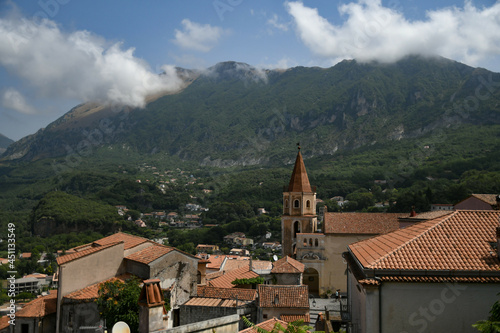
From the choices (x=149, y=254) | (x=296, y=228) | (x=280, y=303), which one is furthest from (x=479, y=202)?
(x=149, y=254)

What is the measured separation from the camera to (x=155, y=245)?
19.5 meters

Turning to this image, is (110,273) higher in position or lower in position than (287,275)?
higher

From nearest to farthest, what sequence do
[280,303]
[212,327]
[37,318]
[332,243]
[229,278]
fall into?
[212,327]
[37,318]
[280,303]
[229,278]
[332,243]

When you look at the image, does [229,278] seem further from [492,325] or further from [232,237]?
[232,237]

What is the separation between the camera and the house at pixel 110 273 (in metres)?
15.5

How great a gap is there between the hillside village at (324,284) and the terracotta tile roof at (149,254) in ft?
0.28

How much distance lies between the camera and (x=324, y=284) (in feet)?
113

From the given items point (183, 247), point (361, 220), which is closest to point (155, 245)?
point (361, 220)

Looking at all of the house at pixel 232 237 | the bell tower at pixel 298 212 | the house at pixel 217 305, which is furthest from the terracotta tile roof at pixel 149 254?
the house at pixel 232 237

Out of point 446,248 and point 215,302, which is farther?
point 215,302

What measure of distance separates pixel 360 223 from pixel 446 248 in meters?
25.5

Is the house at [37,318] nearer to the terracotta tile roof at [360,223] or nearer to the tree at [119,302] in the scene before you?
the tree at [119,302]

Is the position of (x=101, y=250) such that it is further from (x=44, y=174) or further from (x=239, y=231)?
(x=44, y=174)

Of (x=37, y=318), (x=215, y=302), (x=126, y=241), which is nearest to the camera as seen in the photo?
(x=37, y=318)
